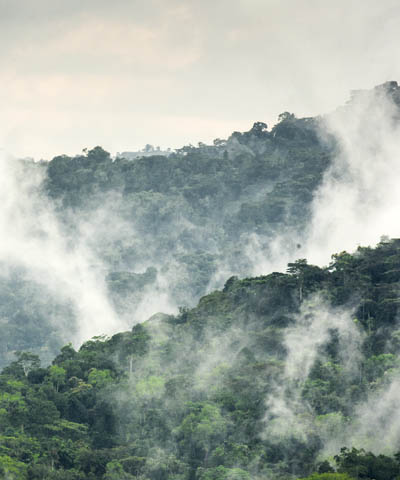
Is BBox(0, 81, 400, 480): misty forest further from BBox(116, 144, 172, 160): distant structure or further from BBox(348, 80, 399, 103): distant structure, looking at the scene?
BBox(116, 144, 172, 160): distant structure

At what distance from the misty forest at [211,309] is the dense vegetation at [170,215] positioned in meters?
0.19

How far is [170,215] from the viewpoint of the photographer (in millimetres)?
102000

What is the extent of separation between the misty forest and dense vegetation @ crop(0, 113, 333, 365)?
0.61 ft

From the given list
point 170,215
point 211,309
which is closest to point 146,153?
point 170,215

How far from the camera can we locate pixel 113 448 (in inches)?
1784

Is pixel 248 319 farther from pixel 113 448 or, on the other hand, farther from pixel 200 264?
pixel 200 264

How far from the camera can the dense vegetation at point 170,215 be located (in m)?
90.3

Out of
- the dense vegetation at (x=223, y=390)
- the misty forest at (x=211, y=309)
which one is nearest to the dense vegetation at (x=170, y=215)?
the misty forest at (x=211, y=309)

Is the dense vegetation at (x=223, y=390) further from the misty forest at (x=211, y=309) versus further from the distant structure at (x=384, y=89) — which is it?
the distant structure at (x=384, y=89)

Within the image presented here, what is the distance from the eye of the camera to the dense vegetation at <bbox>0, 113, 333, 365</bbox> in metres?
90.3

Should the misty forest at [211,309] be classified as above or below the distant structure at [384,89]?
below

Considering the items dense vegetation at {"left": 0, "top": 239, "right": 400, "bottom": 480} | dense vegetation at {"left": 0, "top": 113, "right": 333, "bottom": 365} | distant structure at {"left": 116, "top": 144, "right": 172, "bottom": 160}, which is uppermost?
distant structure at {"left": 116, "top": 144, "right": 172, "bottom": 160}

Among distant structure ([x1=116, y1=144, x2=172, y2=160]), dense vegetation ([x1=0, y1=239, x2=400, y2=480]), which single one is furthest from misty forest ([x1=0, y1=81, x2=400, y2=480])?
distant structure ([x1=116, y1=144, x2=172, y2=160])

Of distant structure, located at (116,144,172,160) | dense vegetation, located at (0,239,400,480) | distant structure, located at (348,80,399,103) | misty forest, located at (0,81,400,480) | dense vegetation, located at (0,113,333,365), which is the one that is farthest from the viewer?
distant structure, located at (116,144,172,160)
